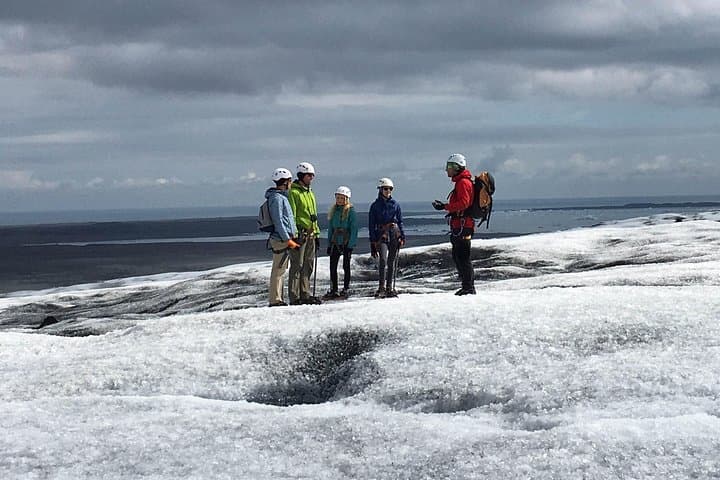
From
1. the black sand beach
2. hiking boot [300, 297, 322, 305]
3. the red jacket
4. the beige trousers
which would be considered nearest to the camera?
the red jacket

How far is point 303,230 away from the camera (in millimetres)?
21266

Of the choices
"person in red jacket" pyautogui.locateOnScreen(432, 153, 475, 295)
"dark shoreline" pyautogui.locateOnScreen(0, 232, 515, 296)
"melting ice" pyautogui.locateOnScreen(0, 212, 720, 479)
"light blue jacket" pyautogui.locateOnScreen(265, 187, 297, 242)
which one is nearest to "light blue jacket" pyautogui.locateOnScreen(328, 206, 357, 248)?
"light blue jacket" pyautogui.locateOnScreen(265, 187, 297, 242)

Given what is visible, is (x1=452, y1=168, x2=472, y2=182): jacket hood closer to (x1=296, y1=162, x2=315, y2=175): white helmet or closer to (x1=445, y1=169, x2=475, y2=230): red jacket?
(x1=445, y1=169, x2=475, y2=230): red jacket

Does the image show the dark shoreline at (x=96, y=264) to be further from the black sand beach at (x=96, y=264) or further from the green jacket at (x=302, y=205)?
the green jacket at (x=302, y=205)

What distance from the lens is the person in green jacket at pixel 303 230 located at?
69.5 ft

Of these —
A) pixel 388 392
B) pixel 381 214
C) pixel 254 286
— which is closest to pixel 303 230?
pixel 381 214

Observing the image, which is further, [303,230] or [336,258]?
[336,258]

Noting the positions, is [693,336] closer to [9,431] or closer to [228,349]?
[228,349]

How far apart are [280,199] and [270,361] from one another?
23.5 ft

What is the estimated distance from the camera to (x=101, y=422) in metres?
10.2

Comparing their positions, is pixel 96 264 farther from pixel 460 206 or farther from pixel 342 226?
pixel 460 206

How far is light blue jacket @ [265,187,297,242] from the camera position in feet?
64.3

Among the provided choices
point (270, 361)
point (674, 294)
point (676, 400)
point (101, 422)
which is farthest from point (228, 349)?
point (674, 294)

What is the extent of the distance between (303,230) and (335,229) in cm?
211
